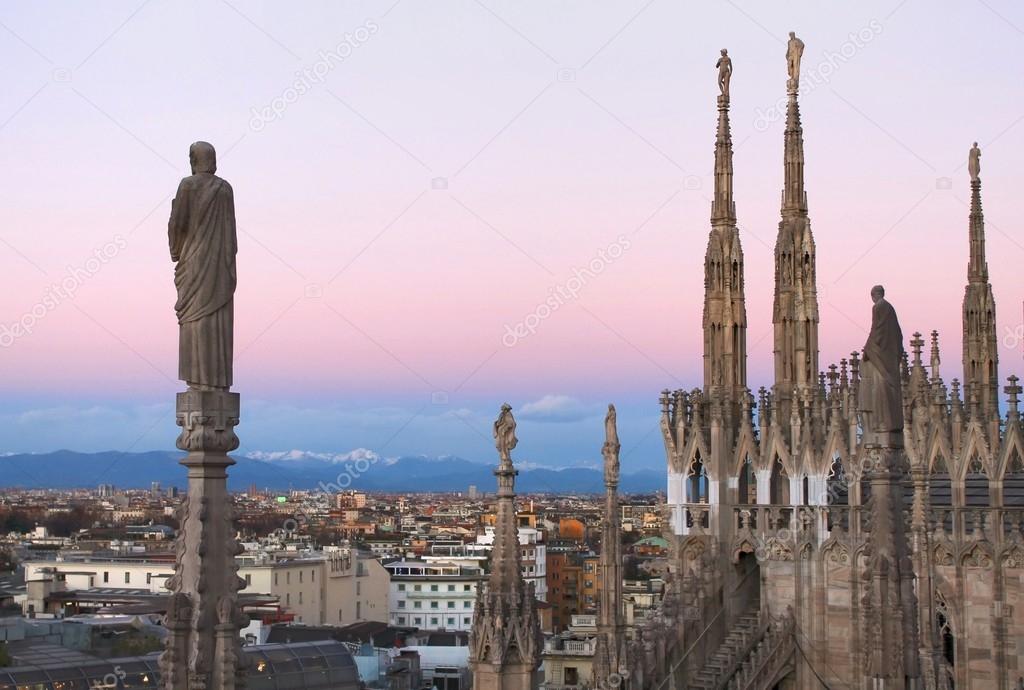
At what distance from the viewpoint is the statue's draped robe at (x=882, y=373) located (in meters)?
14.2

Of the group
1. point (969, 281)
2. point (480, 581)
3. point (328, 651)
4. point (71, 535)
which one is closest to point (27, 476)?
point (71, 535)

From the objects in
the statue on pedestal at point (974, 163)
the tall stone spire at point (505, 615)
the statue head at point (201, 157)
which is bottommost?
the tall stone spire at point (505, 615)

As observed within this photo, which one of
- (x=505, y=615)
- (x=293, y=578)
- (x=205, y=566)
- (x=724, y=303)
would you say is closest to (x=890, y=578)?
(x=505, y=615)

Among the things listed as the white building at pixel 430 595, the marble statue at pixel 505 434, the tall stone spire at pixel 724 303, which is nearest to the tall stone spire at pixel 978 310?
the tall stone spire at pixel 724 303

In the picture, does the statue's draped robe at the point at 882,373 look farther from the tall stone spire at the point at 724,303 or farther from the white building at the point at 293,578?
the white building at the point at 293,578

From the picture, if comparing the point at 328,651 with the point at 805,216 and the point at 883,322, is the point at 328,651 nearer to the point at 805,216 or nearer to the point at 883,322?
the point at 805,216

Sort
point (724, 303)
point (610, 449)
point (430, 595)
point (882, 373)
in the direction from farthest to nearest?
point (430, 595)
point (724, 303)
point (610, 449)
point (882, 373)

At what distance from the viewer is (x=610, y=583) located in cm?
2541

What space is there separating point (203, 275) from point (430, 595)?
100736mm

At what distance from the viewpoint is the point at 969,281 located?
38219 mm

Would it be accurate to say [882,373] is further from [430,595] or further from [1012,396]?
[430,595]

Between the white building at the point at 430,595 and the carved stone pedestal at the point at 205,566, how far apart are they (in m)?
97.8

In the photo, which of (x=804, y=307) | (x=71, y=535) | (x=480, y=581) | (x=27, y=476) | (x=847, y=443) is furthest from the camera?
(x=27, y=476)

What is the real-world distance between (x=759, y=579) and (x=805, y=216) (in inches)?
274
